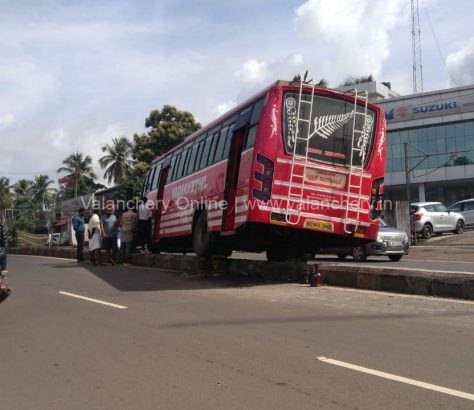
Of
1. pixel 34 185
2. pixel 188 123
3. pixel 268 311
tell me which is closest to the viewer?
pixel 268 311

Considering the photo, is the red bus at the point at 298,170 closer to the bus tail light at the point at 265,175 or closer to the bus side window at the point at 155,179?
the bus tail light at the point at 265,175

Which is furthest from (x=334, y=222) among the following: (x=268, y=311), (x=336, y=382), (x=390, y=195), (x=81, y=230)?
(x=390, y=195)

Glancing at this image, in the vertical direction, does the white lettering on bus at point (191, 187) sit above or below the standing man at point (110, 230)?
above

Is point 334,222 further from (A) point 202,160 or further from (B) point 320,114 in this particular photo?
(A) point 202,160

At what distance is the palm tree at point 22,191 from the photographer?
87812 mm

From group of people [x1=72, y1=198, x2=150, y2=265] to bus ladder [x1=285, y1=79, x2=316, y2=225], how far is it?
7.38 metres

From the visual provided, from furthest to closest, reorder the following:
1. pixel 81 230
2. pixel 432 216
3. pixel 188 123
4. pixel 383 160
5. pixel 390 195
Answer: pixel 390 195 → pixel 188 123 → pixel 432 216 → pixel 81 230 → pixel 383 160

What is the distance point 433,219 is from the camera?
952 inches

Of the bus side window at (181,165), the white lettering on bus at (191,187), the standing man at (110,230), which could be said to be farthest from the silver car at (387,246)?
the standing man at (110,230)

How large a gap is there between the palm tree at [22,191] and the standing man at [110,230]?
254ft

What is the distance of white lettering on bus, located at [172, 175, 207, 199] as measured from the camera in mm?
12500

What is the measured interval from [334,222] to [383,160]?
1677 millimetres

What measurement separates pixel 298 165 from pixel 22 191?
8989 centimetres

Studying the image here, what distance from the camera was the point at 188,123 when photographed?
43.0 meters
